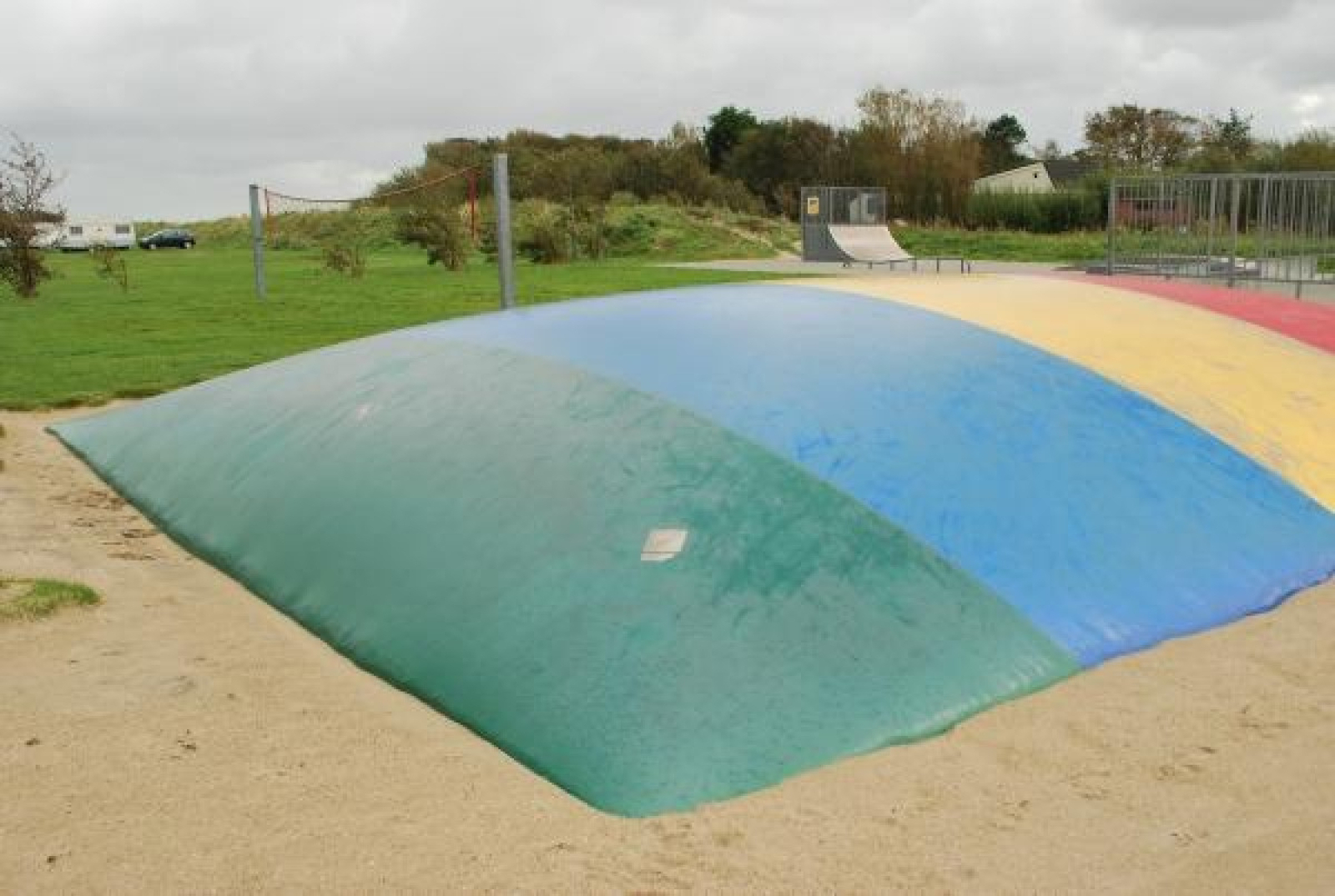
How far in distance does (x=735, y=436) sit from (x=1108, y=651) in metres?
1.38

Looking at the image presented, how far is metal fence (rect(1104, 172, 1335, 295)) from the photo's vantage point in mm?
14109

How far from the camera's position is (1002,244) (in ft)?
90.7

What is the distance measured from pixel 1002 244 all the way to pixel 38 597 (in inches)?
1016

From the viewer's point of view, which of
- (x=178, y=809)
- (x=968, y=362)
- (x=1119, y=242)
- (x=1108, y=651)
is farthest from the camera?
(x=1119, y=242)

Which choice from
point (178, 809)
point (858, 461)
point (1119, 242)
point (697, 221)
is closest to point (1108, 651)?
point (858, 461)

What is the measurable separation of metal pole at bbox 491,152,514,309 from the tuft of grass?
4.87 metres

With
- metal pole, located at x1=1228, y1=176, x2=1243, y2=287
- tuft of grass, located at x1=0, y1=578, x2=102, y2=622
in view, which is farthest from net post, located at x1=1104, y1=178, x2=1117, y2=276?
tuft of grass, located at x1=0, y1=578, x2=102, y2=622

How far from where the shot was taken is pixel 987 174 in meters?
56.9

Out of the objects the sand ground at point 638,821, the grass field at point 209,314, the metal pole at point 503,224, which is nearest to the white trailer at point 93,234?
the grass field at point 209,314

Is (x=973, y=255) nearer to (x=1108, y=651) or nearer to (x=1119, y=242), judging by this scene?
(x=1119, y=242)

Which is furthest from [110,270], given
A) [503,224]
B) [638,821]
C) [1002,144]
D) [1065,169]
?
[1002,144]

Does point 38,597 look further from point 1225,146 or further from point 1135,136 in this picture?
point 1135,136

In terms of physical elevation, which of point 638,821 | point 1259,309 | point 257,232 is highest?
point 257,232

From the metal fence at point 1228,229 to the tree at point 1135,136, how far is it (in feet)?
117
